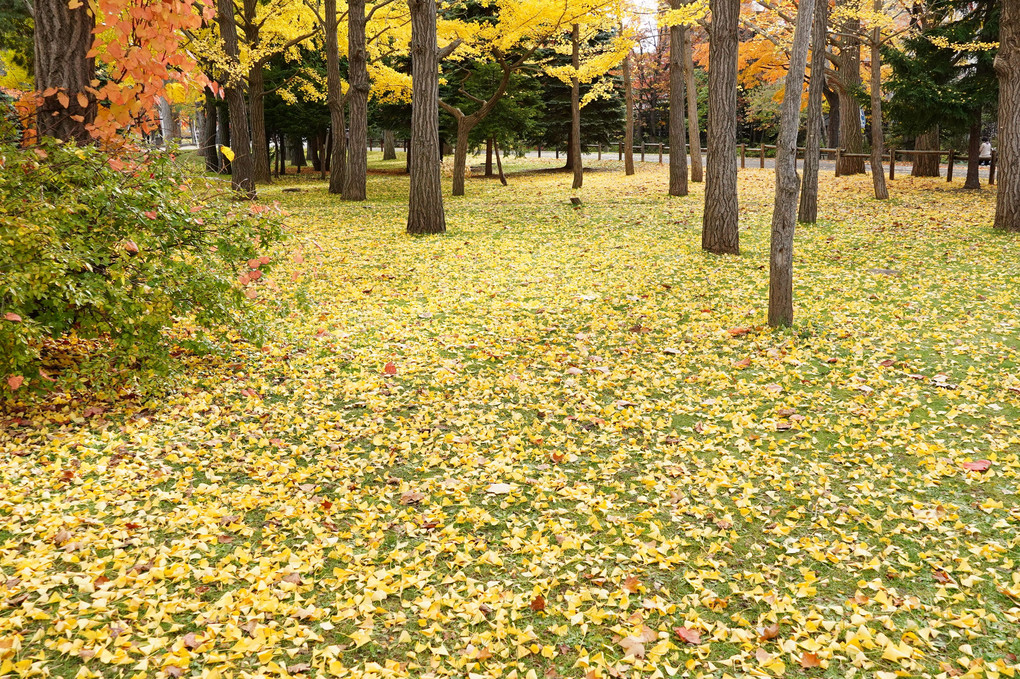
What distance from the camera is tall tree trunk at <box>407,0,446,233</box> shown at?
40.9 feet

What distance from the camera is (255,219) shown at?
6.18 m

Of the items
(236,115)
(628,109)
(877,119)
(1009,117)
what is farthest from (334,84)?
(1009,117)

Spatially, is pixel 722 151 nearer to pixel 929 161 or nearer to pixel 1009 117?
pixel 1009 117

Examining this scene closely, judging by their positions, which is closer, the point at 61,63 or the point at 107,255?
the point at 107,255

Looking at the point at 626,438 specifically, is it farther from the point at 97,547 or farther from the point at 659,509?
the point at 97,547

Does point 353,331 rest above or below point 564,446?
above

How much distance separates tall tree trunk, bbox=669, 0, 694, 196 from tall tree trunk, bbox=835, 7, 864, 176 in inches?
211

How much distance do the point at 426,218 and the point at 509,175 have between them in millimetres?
16335

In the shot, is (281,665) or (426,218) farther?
(426,218)

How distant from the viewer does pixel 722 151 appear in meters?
10.8

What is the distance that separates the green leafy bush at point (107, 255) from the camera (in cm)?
457

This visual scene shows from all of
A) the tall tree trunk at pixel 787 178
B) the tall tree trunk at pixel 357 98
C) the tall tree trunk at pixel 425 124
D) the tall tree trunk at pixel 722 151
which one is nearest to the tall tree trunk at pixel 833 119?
the tall tree trunk at pixel 357 98

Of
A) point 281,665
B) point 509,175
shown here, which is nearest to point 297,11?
point 509,175

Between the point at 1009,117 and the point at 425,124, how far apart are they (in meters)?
9.76
